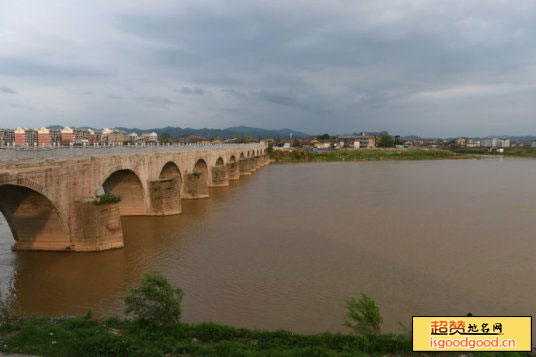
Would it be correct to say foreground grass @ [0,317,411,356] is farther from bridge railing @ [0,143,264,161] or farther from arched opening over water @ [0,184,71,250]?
arched opening over water @ [0,184,71,250]

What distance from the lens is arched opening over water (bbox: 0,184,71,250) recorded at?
517 inches

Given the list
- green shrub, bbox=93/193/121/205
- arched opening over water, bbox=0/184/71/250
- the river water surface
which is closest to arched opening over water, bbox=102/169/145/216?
the river water surface

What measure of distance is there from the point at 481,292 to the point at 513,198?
21.3m

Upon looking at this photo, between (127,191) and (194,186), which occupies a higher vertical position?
(127,191)

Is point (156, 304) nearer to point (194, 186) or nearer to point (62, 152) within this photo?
point (62, 152)

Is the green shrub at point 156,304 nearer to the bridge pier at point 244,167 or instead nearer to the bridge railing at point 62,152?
the bridge railing at point 62,152

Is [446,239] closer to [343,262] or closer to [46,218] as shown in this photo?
[343,262]

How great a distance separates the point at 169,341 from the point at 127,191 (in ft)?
52.8

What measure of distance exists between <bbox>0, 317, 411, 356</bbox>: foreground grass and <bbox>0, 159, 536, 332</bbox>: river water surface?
160 cm

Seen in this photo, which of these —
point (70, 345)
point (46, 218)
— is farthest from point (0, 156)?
point (70, 345)

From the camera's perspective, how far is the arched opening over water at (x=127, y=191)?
70.4 ft

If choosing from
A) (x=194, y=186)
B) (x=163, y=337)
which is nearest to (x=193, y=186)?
(x=194, y=186)

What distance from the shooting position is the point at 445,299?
35.4 ft

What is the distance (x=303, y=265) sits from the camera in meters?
13.6
